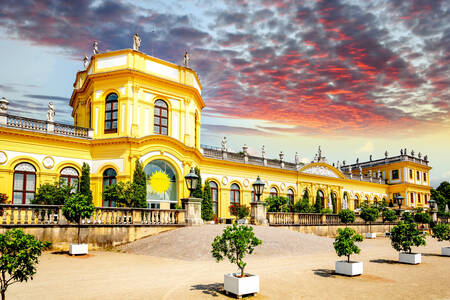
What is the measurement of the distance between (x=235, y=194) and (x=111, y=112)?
15003 millimetres

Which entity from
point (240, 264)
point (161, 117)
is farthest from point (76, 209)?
point (161, 117)

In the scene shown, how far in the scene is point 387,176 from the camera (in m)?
64.2

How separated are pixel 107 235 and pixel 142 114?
1274 centimetres

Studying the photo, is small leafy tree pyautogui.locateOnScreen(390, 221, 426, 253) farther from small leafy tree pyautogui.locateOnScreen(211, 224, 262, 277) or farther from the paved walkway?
small leafy tree pyautogui.locateOnScreen(211, 224, 262, 277)

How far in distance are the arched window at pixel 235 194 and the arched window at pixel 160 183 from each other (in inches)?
327

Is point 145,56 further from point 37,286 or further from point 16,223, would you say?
point 37,286

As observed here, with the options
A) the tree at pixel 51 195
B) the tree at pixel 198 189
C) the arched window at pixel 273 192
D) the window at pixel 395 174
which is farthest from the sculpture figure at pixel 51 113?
the window at pixel 395 174

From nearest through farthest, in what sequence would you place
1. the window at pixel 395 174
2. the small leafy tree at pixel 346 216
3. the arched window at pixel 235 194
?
the small leafy tree at pixel 346 216 < the arched window at pixel 235 194 < the window at pixel 395 174

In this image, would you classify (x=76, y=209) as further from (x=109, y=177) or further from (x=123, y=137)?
(x=109, y=177)

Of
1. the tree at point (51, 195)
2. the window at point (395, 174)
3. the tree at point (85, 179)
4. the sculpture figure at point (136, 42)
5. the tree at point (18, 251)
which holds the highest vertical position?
the sculpture figure at point (136, 42)

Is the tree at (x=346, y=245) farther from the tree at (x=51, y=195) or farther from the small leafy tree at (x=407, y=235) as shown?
the tree at (x=51, y=195)

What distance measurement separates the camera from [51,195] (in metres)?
Answer: 24.0

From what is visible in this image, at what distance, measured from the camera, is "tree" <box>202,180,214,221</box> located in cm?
3269

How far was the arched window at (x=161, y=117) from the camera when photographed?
3141cm
